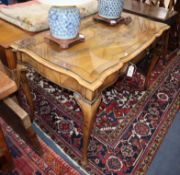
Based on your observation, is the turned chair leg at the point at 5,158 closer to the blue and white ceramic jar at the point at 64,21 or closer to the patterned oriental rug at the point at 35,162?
the patterned oriental rug at the point at 35,162

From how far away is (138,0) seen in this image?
2.06 m

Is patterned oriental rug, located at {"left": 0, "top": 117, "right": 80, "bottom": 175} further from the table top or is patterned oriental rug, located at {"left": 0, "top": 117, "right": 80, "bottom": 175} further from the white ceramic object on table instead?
the white ceramic object on table

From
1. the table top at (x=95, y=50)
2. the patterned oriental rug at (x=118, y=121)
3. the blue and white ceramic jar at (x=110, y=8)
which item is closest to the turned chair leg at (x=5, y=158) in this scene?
the patterned oriental rug at (x=118, y=121)

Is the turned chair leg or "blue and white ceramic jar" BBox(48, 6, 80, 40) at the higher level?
"blue and white ceramic jar" BBox(48, 6, 80, 40)

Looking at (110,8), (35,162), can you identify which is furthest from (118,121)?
(110,8)

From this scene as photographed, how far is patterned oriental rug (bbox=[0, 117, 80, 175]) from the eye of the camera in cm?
116

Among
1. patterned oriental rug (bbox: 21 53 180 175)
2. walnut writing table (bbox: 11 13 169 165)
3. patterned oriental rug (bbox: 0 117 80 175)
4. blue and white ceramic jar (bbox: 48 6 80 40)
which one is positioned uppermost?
blue and white ceramic jar (bbox: 48 6 80 40)

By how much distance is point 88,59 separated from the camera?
96 centimetres

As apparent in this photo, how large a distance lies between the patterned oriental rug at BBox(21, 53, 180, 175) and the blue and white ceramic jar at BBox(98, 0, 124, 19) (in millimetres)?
677

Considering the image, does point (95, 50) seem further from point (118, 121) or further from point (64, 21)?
point (118, 121)

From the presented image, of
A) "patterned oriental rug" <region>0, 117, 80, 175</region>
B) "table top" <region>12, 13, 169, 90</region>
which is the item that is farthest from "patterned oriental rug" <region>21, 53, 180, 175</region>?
"table top" <region>12, 13, 169, 90</region>

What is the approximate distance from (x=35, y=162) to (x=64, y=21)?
814mm

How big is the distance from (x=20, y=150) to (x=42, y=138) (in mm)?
154

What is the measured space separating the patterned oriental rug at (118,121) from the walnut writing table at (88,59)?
0.57ft
